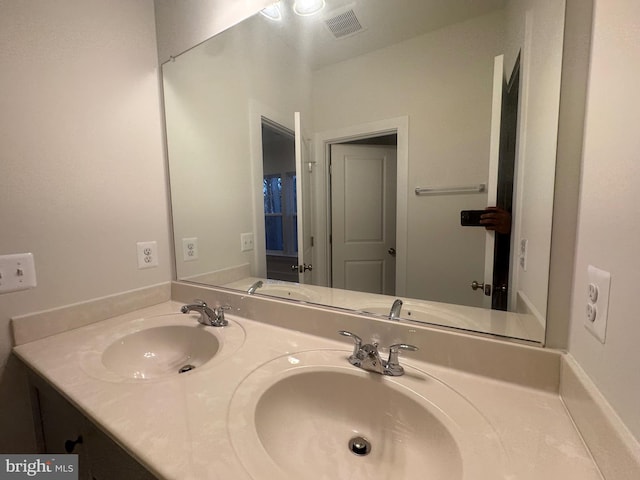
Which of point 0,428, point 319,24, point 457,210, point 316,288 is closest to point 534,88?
point 457,210

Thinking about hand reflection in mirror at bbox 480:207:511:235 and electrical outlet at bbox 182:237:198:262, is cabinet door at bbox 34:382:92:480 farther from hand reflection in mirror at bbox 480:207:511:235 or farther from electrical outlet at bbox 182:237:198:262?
hand reflection in mirror at bbox 480:207:511:235

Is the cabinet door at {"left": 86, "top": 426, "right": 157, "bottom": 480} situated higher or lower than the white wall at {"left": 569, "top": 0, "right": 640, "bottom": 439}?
lower

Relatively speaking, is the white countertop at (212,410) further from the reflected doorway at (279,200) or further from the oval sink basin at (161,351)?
the reflected doorway at (279,200)

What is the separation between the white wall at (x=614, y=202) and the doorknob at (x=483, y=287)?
0.82 ft

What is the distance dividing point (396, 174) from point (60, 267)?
4.14 feet

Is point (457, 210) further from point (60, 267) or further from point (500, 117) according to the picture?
point (60, 267)

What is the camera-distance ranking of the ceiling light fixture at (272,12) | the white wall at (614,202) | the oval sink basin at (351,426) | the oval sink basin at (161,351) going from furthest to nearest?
the ceiling light fixture at (272,12) < the oval sink basin at (161,351) < the oval sink basin at (351,426) < the white wall at (614,202)

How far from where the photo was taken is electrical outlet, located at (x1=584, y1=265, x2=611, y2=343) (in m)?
0.45

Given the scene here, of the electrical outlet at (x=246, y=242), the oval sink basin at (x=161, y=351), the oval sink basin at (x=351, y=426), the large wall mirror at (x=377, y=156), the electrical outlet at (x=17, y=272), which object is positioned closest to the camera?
the oval sink basin at (x=351, y=426)

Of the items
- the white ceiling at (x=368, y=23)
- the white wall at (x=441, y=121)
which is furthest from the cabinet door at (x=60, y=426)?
the white ceiling at (x=368, y=23)

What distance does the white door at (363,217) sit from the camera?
0.98 metres

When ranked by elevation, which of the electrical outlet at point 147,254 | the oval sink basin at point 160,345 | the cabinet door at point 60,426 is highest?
the electrical outlet at point 147,254

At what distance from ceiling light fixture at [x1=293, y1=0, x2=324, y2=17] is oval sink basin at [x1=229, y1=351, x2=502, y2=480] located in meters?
1.25

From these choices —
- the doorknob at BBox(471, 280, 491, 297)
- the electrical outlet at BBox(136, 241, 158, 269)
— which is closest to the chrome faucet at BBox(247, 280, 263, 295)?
the electrical outlet at BBox(136, 241, 158, 269)
